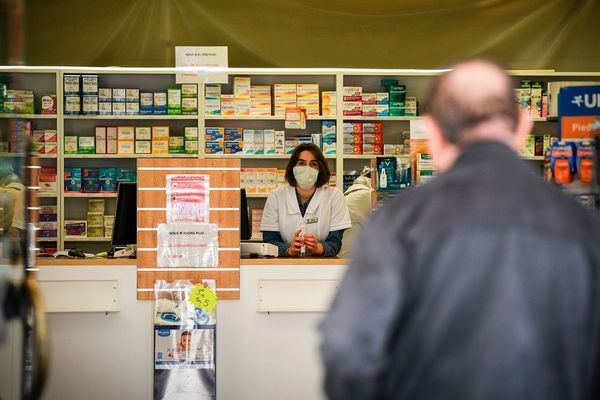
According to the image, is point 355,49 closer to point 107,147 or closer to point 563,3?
point 563,3

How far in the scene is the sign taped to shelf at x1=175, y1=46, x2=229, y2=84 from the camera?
672cm

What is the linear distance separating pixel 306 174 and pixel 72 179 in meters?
2.70

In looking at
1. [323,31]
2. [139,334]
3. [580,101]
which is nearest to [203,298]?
[139,334]

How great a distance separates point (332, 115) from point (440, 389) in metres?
6.00

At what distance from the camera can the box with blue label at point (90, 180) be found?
25.7ft

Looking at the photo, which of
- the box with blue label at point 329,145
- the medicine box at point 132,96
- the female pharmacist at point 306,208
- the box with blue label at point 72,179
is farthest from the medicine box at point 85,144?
Answer: the female pharmacist at point 306,208

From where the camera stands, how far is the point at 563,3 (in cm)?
657

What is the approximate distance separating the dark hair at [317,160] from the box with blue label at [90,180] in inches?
95.8

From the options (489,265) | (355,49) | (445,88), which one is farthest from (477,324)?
(355,49)

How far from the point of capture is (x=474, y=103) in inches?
82.2

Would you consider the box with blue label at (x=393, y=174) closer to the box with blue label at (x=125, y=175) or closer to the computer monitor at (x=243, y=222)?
the computer monitor at (x=243, y=222)

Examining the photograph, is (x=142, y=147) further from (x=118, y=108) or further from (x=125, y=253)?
(x=125, y=253)

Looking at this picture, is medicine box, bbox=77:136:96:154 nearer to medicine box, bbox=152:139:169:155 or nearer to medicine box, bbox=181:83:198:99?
medicine box, bbox=152:139:169:155

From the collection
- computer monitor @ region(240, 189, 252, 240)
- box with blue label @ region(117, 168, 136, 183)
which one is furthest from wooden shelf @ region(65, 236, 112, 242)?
computer monitor @ region(240, 189, 252, 240)
